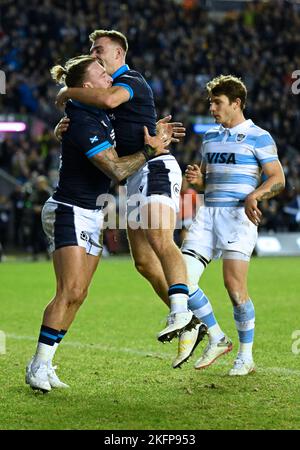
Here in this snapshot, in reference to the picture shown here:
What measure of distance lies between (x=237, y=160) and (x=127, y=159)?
1.06m

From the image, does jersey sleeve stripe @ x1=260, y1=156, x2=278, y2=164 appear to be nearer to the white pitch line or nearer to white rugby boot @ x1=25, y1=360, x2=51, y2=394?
the white pitch line

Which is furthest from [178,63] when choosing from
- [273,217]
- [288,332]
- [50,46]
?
[288,332]

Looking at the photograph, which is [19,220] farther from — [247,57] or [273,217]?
[247,57]

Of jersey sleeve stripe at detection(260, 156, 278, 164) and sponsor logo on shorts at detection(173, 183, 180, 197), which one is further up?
jersey sleeve stripe at detection(260, 156, 278, 164)

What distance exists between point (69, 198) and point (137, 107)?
0.98 metres

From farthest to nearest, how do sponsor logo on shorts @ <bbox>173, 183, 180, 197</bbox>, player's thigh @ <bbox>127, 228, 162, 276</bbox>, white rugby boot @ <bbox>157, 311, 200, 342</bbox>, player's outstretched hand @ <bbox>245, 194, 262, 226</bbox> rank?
player's thigh @ <bbox>127, 228, 162, 276</bbox>, sponsor logo on shorts @ <bbox>173, 183, 180, 197</bbox>, player's outstretched hand @ <bbox>245, 194, 262, 226</bbox>, white rugby boot @ <bbox>157, 311, 200, 342</bbox>

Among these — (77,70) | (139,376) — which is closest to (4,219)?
(139,376)

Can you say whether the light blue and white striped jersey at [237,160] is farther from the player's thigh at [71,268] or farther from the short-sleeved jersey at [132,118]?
the player's thigh at [71,268]

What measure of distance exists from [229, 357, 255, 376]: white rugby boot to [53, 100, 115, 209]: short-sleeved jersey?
1.72 metres

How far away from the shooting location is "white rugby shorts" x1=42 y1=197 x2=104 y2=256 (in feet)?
22.2

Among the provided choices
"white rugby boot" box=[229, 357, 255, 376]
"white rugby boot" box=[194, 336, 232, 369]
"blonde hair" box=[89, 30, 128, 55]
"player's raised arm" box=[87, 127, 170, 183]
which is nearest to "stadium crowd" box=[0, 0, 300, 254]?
"blonde hair" box=[89, 30, 128, 55]

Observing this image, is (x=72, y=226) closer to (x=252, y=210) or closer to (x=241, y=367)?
(x=252, y=210)

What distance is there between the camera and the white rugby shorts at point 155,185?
7121 millimetres

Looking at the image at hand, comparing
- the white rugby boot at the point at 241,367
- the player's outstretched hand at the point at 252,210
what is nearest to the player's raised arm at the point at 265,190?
the player's outstretched hand at the point at 252,210
